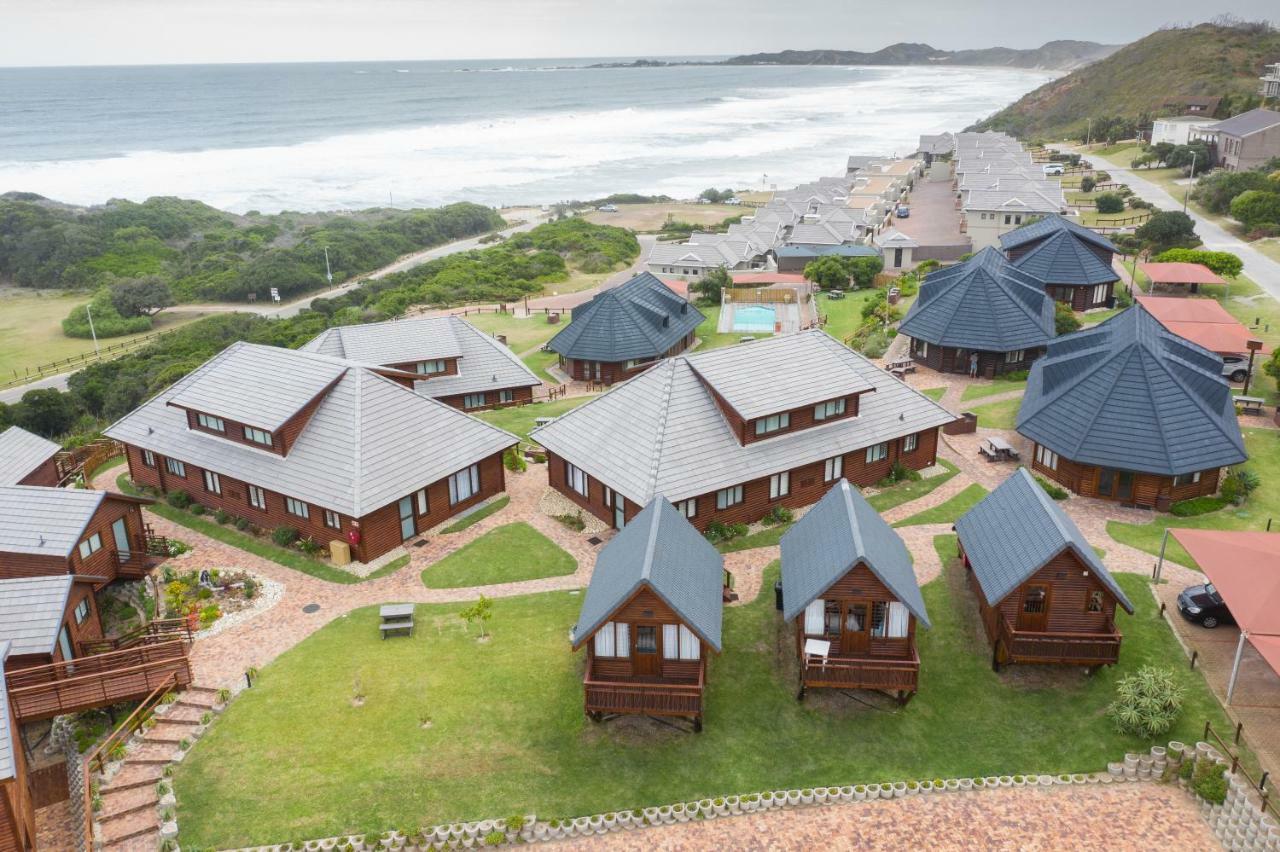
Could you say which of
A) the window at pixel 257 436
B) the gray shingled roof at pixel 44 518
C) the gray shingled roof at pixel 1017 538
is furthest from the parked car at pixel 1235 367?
the gray shingled roof at pixel 44 518

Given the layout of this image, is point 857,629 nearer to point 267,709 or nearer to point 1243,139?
point 267,709

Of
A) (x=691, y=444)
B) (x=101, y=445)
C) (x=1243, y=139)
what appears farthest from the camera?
(x=1243, y=139)

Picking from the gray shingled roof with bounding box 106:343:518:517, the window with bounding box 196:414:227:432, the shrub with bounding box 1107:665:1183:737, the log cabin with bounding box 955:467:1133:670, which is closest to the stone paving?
the shrub with bounding box 1107:665:1183:737

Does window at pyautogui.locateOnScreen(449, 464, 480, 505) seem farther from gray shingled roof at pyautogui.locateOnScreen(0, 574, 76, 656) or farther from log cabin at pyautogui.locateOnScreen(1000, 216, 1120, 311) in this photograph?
log cabin at pyautogui.locateOnScreen(1000, 216, 1120, 311)

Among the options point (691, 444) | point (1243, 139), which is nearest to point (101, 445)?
point (691, 444)

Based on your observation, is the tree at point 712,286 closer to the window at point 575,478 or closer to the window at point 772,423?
the window at point 772,423
